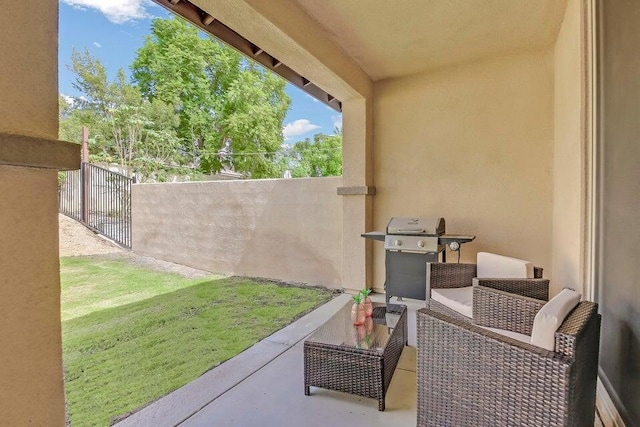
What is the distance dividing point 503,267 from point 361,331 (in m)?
1.62

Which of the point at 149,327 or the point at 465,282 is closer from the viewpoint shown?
the point at 465,282

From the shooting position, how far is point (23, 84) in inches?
54.8

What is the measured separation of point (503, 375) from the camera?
1589 millimetres

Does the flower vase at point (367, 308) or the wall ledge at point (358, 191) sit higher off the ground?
the wall ledge at point (358, 191)

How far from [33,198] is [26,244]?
0.19 metres

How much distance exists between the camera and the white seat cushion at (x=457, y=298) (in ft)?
9.12

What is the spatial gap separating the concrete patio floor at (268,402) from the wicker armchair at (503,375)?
51cm

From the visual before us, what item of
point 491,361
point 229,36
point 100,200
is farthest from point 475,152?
point 100,200

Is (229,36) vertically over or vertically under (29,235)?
over

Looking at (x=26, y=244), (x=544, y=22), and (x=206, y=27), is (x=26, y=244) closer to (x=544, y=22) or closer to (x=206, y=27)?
(x=206, y=27)

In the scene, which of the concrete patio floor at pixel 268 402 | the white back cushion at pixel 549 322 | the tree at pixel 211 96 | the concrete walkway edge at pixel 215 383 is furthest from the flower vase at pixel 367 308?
the tree at pixel 211 96

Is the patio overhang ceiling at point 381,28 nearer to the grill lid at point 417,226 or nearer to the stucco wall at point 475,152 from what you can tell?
the stucco wall at point 475,152

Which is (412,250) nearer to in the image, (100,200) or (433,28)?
(433,28)

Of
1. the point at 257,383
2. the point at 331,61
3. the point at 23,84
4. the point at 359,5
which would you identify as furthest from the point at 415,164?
the point at 23,84
